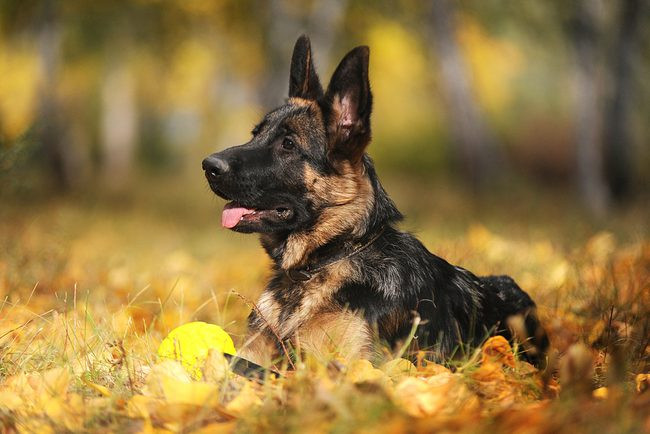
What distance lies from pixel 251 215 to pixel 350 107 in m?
0.82

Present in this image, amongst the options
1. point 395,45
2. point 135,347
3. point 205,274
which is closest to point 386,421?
point 135,347

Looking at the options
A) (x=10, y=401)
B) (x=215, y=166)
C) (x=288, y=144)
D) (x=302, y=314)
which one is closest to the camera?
(x=10, y=401)

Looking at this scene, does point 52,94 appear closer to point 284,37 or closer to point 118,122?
point 284,37

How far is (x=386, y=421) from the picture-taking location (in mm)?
2449

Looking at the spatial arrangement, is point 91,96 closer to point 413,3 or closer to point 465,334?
point 413,3

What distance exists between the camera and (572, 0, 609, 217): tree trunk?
43.8ft

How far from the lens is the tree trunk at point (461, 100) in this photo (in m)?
15.3

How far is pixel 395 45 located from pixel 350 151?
863 inches

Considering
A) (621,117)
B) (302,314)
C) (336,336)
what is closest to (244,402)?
(336,336)

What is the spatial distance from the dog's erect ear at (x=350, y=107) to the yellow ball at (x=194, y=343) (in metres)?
1.21

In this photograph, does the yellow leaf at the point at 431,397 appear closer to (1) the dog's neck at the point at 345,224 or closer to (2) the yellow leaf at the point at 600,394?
(2) the yellow leaf at the point at 600,394

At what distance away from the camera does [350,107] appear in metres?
4.13

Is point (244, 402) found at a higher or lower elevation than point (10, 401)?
higher

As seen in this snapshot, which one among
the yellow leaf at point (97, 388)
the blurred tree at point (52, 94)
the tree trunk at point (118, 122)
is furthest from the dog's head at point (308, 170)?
the tree trunk at point (118, 122)
